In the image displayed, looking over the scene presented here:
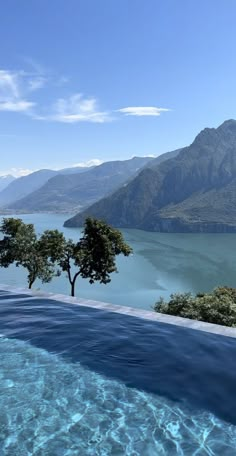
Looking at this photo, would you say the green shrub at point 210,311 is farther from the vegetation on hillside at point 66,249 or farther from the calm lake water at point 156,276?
the calm lake water at point 156,276

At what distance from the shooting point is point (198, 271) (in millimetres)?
109625

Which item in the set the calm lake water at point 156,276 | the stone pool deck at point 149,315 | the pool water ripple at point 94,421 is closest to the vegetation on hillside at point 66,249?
the stone pool deck at point 149,315

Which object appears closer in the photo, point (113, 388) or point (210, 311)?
point (113, 388)

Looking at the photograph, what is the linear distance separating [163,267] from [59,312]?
10194cm

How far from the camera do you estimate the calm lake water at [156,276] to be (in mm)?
83750

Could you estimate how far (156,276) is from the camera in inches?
4104

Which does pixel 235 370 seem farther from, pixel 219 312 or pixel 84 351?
pixel 219 312

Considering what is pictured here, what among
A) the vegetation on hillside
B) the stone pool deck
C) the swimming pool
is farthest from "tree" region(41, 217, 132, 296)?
the swimming pool

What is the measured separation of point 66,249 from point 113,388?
2063 cm

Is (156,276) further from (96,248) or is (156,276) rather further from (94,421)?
(94,421)

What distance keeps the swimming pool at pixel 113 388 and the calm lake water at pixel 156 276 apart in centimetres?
5248

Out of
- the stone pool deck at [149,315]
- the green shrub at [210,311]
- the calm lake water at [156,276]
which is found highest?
the stone pool deck at [149,315]

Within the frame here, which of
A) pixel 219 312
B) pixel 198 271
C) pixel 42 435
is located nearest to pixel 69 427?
pixel 42 435

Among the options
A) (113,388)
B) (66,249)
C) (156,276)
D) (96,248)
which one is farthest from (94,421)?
(156,276)
